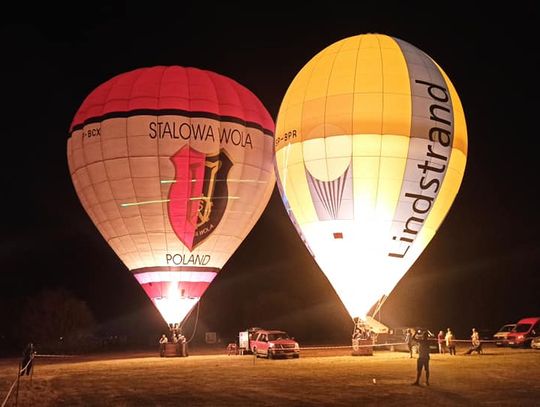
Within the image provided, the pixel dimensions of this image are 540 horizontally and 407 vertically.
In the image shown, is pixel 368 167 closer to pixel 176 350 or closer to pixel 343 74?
pixel 343 74

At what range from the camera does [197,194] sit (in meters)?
25.3

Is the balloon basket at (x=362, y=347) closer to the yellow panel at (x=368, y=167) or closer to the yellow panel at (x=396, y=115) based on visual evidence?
the yellow panel at (x=368, y=167)

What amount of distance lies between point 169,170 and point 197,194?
4.29 ft

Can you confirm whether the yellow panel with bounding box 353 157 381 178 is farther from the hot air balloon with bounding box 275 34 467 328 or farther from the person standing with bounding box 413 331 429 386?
the person standing with bounding box 413 331 429 386

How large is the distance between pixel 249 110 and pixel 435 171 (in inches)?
332

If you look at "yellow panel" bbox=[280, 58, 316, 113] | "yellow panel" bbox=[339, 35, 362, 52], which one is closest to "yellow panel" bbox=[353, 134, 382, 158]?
"yellow panel" bbox=[280, 58, 316, 113]

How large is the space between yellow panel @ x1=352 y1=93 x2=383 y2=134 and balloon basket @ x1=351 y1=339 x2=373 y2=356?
684 cm

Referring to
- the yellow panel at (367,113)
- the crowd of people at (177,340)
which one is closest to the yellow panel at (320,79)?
the yellow panel at (367,113)

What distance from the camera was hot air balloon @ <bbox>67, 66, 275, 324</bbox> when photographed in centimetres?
2489

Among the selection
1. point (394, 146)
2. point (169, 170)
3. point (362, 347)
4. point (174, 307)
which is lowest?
point (362, 347)

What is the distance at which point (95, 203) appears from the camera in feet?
85.1

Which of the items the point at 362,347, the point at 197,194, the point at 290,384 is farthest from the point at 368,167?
the point at 290,384

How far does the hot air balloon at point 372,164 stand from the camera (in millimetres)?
20516

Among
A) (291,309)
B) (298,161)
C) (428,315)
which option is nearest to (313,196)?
(298,161)
